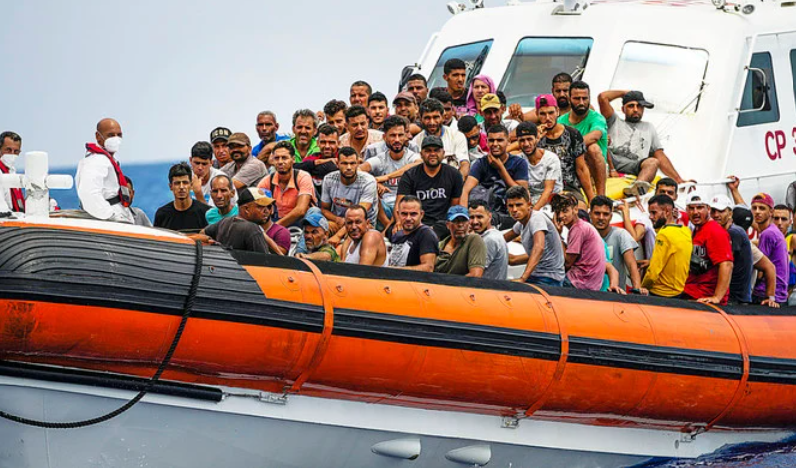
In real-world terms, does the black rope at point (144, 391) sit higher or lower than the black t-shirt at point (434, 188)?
lower

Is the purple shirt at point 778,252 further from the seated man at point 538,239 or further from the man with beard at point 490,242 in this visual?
the man with beard at point 490,242

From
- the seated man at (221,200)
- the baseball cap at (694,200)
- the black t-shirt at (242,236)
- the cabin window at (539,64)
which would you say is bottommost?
the black t-shirt at (242,236)

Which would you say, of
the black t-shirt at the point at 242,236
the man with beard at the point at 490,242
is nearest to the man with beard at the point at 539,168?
the man with beard at the point at 490,242

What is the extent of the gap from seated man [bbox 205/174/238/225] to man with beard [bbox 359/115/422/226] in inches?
44.7

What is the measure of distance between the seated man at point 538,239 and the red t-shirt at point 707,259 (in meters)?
1.24

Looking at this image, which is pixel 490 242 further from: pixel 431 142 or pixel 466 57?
pixel 466 57

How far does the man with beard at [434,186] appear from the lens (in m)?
8.59

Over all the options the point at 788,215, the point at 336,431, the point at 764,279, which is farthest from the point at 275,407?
the point at 788,215

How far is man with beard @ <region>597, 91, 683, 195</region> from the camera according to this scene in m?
10.3

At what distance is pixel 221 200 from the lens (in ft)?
27.0

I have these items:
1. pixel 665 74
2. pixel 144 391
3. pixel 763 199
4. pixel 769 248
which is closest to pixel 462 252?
pixel 144 391

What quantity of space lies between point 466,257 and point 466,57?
463 cm

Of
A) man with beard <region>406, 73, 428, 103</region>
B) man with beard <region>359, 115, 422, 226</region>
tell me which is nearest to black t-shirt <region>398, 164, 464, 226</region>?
man with beard <region>359, 115, 422, 226</region>

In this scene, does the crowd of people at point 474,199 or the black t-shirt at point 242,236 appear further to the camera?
the crowd of people at point 474,199
